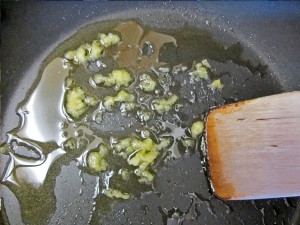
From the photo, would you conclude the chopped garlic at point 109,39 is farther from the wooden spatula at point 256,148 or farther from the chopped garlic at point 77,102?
the wooden spatula at point 256,148

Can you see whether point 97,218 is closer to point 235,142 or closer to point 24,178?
point 24,178

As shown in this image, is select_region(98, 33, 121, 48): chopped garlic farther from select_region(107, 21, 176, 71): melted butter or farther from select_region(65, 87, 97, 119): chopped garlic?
select_region(65, 87, 97, 119): chopped garlic

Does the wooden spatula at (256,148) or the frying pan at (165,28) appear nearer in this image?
the wooden spatula at (256,148)

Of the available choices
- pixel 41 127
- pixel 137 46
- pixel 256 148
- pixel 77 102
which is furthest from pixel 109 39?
pixel 256 148

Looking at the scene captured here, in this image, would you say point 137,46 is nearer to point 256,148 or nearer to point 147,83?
point 147,83

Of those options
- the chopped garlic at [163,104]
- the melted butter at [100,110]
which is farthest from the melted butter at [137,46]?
the chopped garlic at [163,104]

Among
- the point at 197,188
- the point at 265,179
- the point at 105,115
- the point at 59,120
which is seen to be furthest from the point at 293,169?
the point at 59,120

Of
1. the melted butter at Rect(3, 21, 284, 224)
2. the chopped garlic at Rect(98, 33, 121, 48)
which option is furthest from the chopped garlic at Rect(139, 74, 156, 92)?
the chopped garlic at Rect(98, 33, 121, 48)
